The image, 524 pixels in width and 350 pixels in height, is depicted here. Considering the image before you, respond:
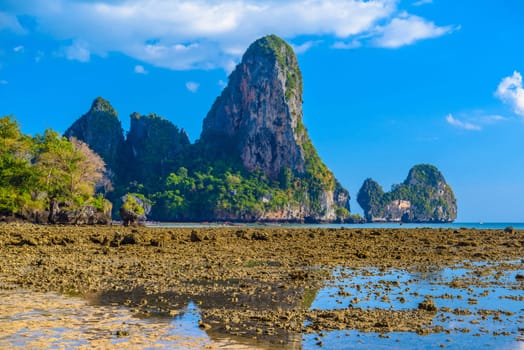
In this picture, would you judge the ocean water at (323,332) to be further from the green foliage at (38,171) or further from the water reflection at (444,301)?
the green foliage at (38,171)

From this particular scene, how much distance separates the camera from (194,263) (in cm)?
1591

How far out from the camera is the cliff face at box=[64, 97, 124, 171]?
541 feet

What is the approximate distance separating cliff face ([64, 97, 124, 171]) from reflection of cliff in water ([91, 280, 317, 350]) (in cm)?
16048

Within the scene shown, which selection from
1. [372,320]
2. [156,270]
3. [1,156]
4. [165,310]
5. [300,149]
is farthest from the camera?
[300,149]

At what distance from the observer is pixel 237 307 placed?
926cm

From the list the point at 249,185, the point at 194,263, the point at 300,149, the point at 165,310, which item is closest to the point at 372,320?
the point at 165,310

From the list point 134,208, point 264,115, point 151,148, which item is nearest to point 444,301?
point 134,208

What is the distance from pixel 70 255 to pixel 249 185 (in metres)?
142

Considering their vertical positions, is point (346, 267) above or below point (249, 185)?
below

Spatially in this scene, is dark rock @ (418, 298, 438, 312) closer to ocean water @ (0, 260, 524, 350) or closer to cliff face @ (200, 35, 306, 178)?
ocean water @ (0, 260, 524, 350)

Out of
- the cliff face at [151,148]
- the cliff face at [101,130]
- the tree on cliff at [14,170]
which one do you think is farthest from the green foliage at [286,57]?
the tree on cliff at [14,170]

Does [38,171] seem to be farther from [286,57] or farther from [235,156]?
[286,57]

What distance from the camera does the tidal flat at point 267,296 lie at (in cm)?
720

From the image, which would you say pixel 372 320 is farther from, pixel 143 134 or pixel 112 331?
pixel 143 134
